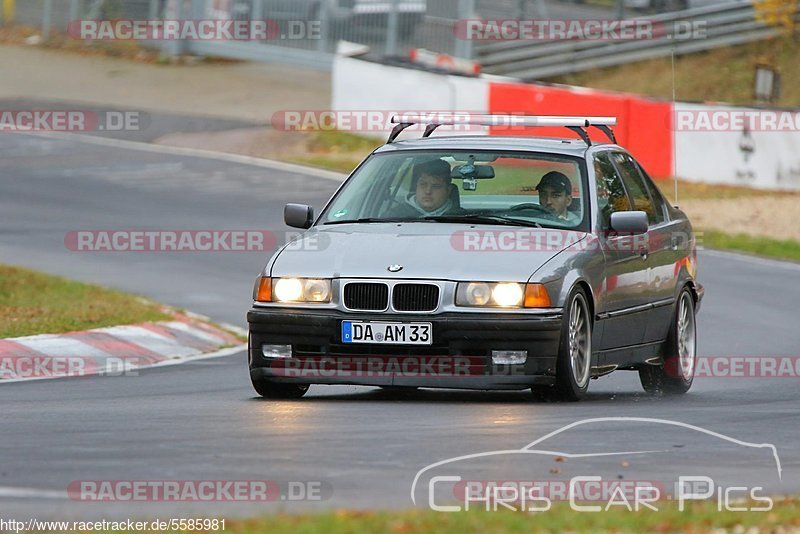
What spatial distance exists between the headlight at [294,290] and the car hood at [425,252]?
4cm

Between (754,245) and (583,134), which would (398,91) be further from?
(583,134)

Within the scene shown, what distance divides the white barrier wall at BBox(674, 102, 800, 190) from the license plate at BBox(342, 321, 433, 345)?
1693cm

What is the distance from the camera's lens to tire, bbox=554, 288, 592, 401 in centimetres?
932

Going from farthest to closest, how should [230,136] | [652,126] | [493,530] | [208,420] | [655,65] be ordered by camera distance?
[655,65]
[230,136]
[652,126]
[208,420]
[493,530]

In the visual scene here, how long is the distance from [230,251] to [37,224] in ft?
8.81

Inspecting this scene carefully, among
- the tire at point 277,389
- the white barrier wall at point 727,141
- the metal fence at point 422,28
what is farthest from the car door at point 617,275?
the metal fence at point 422,28

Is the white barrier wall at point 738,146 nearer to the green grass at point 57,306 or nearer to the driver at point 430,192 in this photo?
the green grass at point 57,306

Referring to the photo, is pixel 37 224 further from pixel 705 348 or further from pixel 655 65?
pixel 655 65

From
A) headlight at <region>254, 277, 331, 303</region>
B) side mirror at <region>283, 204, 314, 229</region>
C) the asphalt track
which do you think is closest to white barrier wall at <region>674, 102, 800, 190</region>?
the asphalt track

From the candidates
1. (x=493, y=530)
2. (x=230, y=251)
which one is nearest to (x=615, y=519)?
(x=493, y=530)

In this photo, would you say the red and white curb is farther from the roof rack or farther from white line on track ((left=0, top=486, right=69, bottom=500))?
white line on track ((left=0, top=486, right=69, bottom=500))

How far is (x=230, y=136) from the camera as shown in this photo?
97.6 feet

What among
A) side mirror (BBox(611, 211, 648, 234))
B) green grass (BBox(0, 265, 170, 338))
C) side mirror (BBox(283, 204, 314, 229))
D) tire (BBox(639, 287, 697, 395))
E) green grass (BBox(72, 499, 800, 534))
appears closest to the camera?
green grass (BBox(72, 499, 800, 534))

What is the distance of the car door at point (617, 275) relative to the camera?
398 inches
